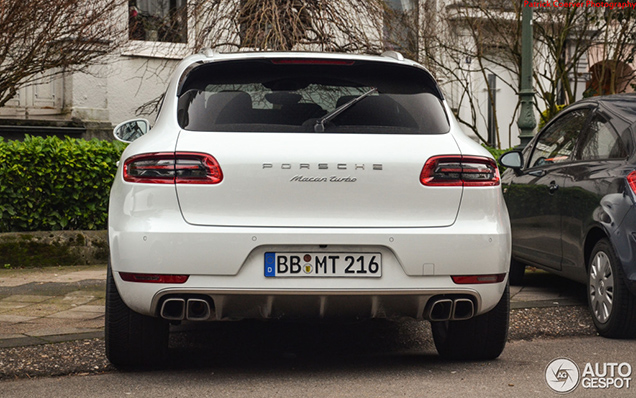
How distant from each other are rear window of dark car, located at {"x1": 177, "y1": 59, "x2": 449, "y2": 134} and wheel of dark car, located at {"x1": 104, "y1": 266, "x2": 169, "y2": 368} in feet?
3.28

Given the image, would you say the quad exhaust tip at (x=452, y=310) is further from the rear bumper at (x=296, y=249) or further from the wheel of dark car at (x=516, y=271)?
the wheel of dark car at (x=516, y=271)

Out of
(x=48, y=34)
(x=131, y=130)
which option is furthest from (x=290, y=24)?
(x=131, y=130)

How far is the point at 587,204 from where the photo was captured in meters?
6.43

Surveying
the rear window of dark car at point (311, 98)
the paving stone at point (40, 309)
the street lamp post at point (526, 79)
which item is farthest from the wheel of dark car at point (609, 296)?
the street lamp post at point (526, 79)

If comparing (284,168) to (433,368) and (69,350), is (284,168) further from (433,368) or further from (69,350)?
(69,350)

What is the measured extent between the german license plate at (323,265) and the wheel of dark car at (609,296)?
6.86 feet

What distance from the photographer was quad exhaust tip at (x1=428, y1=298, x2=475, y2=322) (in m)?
4.68

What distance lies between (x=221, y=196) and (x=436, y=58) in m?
12.8

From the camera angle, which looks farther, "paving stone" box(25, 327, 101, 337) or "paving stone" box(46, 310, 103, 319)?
"paving stone" box(46, 310, 103, 319)

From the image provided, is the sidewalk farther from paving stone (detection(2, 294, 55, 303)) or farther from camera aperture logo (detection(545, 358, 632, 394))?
camera aperture logo (detection(545, 358, 632, 394))

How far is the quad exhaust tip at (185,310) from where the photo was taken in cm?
457

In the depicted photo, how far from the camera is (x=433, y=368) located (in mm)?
5098

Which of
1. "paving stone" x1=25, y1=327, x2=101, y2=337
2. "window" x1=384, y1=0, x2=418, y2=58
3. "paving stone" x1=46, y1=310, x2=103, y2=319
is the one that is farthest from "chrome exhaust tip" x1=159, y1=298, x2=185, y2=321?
"window" x1=384, y1=0, x2=418, y2=58

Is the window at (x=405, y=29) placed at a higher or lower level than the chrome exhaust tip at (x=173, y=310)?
higher
